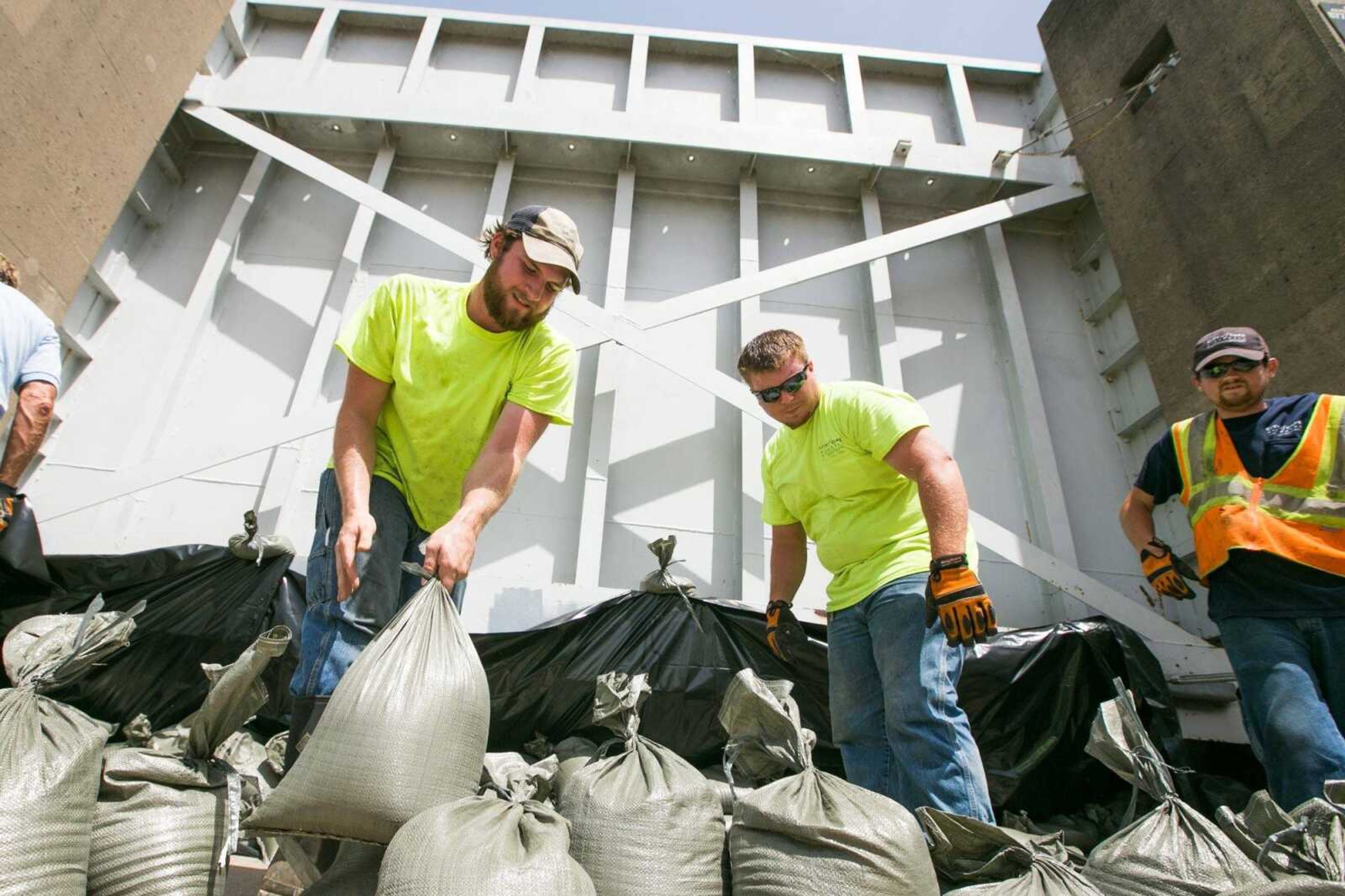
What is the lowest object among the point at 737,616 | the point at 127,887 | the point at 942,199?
the point at 127,887

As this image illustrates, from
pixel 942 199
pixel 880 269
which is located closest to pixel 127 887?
pixel 880 269

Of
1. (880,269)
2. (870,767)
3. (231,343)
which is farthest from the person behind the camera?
(880,269)

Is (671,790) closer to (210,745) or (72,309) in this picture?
(210,745)

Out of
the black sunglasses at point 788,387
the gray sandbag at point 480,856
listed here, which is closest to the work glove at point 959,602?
the black sunglasses at point 788,387

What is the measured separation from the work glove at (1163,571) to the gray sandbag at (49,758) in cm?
282

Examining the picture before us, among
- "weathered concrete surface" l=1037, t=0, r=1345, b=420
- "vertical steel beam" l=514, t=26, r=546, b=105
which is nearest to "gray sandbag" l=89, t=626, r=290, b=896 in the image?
"weathered concrete surface" l=1037, t=0, r=1345, b=420

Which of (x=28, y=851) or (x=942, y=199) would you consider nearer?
(x=28, y=851)

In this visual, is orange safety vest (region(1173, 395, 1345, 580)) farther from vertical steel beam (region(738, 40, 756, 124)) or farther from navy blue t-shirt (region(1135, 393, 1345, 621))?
vertical steel beam (region(738, 40, 756, 124))

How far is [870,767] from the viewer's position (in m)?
1.83

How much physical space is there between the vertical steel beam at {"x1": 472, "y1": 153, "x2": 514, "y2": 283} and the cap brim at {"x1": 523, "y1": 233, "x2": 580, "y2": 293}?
8.29 ft

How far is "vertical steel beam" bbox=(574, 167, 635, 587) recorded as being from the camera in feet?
10.9

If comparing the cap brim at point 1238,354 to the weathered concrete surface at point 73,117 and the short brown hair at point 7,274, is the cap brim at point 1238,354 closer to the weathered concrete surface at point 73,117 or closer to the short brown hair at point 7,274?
the short brown hair at point 7,274

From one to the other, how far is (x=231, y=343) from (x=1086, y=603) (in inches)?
180

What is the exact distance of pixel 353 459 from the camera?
1.58 metres
